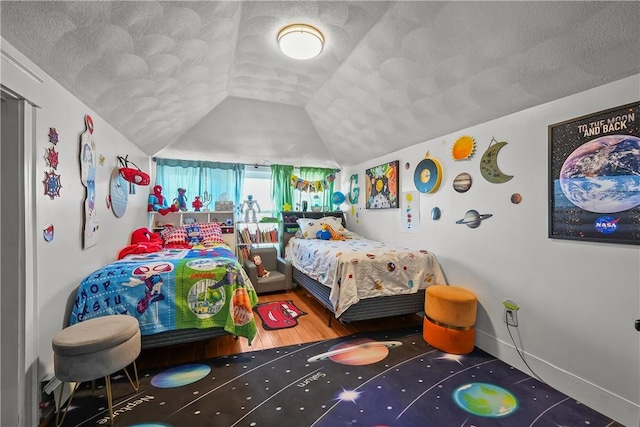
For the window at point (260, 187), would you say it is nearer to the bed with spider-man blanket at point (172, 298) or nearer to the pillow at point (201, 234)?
the pillow at point (201, 234)

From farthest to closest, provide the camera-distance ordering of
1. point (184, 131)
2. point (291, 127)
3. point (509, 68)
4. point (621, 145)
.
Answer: point (291, 127)
point (184, 131)
point (509, 68)
point (621, 145)

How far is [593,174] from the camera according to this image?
67.2 inches

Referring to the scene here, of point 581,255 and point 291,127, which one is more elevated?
point 291,127

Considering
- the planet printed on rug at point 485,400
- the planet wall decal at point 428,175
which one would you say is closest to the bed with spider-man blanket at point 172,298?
the planet printed on rug at point 485,400

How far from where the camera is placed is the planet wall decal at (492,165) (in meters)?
2.28

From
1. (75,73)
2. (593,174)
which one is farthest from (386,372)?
(75,73)

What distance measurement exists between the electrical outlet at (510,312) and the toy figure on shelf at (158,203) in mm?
4151

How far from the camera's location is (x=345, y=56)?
8.12 ft

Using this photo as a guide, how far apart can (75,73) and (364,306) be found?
112 inches

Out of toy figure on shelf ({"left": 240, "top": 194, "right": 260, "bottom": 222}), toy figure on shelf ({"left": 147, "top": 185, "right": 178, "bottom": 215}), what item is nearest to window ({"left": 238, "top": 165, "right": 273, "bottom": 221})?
toy figure on shelf ({"left": 240, "top": 194, "right": 260, "bottom": 222})

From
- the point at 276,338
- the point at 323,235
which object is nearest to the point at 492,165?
the point at 323,235

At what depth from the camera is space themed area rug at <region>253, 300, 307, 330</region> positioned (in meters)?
2.92

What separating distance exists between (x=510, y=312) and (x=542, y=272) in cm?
44

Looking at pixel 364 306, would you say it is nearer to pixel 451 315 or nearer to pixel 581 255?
pixel 451 315
